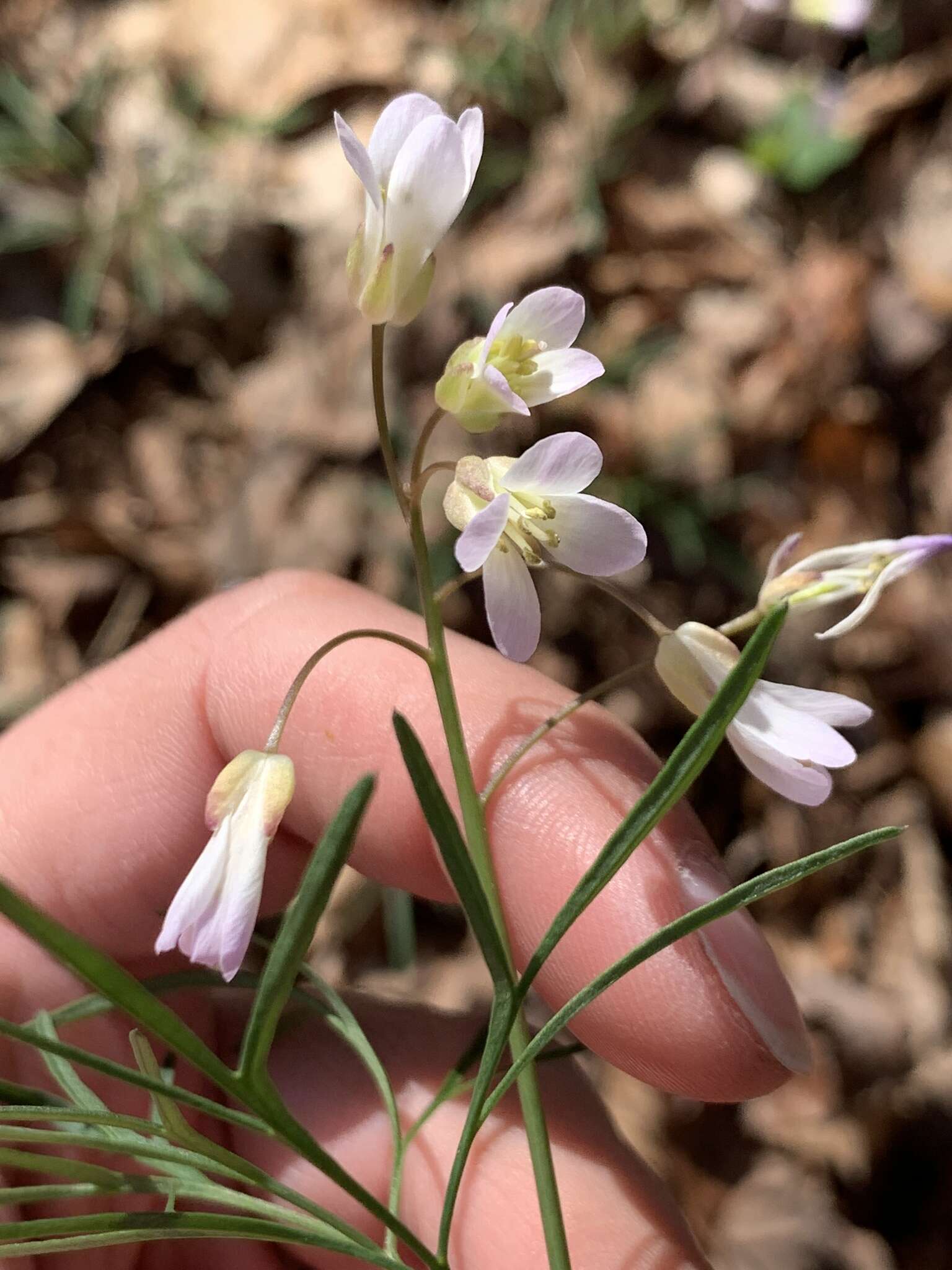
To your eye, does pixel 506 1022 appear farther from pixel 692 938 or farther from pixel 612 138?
pixel 612 138

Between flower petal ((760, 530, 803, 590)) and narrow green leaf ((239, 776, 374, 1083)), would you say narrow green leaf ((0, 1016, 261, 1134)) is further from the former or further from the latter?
flower petal ((760, 530, 803, 590))

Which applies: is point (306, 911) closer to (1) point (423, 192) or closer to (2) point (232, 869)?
(2) point (232, 869)

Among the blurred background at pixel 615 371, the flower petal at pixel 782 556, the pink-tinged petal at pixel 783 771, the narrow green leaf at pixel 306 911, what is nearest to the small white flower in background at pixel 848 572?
the flower petal at pixel 782 556

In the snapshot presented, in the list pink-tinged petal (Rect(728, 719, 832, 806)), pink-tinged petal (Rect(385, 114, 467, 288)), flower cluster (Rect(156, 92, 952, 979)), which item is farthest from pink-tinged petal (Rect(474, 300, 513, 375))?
pink-tinged petal (Rect(728, 719, 832, 806))

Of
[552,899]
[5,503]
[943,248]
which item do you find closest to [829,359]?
[943,248]

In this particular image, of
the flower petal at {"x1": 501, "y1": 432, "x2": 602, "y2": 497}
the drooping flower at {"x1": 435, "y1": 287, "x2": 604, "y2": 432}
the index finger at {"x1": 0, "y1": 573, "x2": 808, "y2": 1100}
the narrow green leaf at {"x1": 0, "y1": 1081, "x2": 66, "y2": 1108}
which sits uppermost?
the drooping flower at {"x1": 435, "y1": 287, "x2": 604, "y2": 432}

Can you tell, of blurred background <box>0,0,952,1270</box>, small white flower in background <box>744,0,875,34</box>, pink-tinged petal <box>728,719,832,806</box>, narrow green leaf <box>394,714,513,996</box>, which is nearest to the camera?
narrow green leaf <box>394,714,513,996</box>
